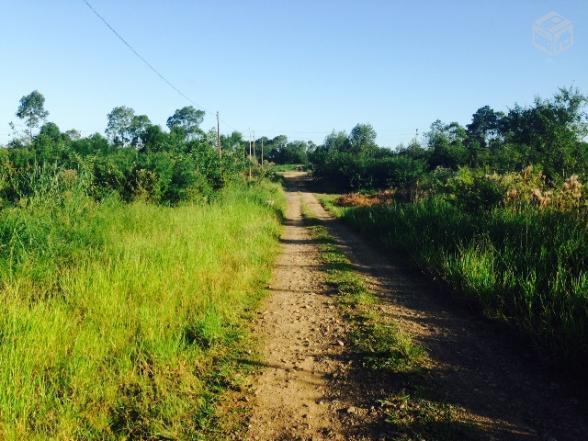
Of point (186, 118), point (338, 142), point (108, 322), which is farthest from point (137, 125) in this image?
point (108, 322)

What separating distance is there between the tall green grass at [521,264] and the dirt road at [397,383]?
1.31 feet

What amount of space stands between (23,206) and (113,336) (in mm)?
4757

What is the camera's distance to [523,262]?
6340 millimetres

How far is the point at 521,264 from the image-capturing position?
6.32m

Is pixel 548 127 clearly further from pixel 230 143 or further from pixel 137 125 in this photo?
pixel 137 125

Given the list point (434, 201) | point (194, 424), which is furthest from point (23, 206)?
point (434, 201)

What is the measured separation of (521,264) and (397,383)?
3.82m

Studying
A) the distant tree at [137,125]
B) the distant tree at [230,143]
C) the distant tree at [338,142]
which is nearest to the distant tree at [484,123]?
the distant tree at [338,142]

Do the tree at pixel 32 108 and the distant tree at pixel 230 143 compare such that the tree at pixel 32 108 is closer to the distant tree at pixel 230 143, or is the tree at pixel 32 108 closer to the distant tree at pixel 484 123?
the distant tree at pixel 230 143

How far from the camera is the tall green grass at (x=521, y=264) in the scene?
4.42 metres

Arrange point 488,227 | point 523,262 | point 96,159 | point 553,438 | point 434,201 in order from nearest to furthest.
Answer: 1. point 553,438
2. point 523,262
3. point 488,227
4. point 434,201
5. point 96,159

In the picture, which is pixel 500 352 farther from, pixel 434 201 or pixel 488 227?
pixel 434 201

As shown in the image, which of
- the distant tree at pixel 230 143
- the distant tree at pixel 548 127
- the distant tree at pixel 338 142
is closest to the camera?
the distant tree at pixel 548 127

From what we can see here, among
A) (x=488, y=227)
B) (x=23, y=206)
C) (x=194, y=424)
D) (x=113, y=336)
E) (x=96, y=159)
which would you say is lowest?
(x=194, y=424)
